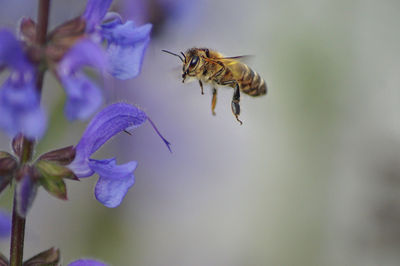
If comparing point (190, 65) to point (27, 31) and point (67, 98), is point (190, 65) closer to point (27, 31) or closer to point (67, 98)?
point (27, 31)

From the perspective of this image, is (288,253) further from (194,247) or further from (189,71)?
(189,71)

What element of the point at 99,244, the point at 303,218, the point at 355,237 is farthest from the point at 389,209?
the point at 99,244

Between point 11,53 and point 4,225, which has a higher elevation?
point 11,53

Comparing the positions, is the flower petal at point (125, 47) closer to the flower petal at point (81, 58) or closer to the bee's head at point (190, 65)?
the flower petal at point (81, 58)

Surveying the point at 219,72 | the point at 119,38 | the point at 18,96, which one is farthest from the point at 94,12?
the point at 219,72

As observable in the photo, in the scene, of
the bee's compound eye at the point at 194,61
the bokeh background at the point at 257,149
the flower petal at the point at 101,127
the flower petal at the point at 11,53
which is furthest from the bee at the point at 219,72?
the bokeh background at the point at 257,149
